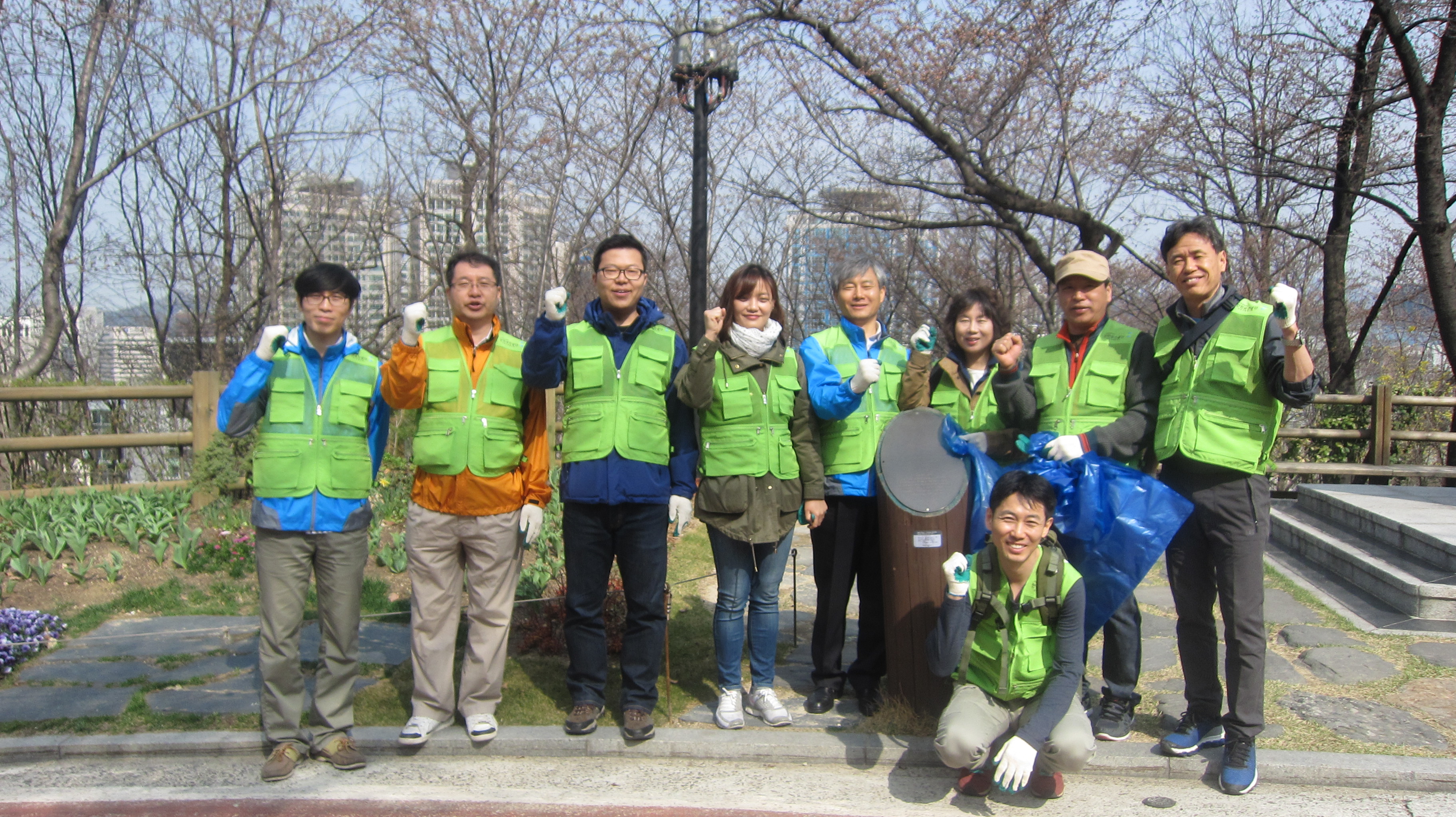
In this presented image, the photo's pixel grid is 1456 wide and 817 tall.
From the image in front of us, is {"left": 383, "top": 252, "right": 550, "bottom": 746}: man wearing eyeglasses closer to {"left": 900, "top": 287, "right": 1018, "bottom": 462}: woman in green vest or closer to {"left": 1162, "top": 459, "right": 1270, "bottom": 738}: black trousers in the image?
{"left": 900, "top": 287, "right": 1018, "bottom": 462}: woman in green vest

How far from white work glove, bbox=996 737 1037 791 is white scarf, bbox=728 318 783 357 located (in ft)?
5.58

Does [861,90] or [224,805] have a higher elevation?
[861,90]

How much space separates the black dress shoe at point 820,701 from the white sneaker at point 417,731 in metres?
1.54

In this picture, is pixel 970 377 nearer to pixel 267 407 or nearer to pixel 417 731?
pixel 417 731

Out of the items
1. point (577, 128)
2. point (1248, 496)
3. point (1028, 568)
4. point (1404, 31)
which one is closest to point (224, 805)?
point (1028, 568)

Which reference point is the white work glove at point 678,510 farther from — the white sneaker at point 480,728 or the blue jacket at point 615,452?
the white sneaker at point 480,728

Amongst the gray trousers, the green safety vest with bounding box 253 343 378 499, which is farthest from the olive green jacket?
the gray trousers

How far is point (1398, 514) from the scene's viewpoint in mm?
6762

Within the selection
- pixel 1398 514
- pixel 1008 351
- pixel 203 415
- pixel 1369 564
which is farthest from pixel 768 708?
pixel 203 415

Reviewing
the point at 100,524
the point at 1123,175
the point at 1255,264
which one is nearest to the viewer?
the point at 100,524

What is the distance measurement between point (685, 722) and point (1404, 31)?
31.0 feet

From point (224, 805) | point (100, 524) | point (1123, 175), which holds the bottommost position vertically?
point (224, 805)

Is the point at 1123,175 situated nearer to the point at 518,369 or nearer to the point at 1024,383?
the point at 1024,383

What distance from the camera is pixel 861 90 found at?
36.4 feet
